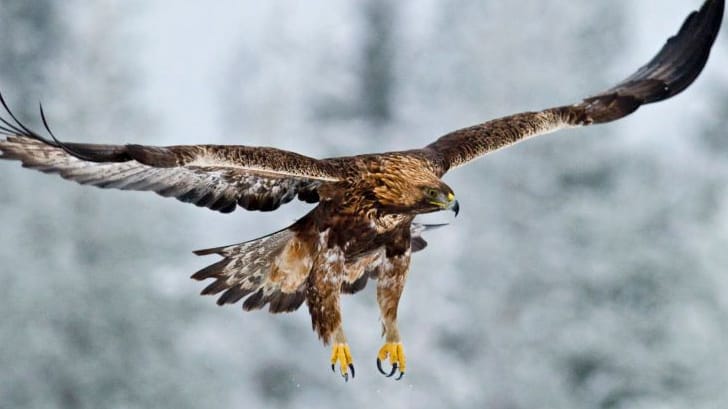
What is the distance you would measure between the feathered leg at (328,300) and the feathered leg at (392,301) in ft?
2.03

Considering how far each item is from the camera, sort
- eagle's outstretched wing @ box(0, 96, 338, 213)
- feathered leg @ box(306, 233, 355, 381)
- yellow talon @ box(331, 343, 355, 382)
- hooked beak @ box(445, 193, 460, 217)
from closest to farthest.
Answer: eagle's outstretched wing @ box(0, 96, 338, 213), hooked beak @ box(445, 193, 460, 217), yellow talon @ box(331, 343, 355, 382), feathered leg @ box(306, 233, 355, 381)

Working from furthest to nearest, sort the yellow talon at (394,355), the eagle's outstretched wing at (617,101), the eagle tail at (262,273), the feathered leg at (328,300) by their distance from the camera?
the eagle's outstretched wing at (617,101) < the eagle tail at (262,273) < the yellow talon at (394,355) < the feathered leg at (328,300)

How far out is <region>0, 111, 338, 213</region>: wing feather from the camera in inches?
420

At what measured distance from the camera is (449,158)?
12812 mm

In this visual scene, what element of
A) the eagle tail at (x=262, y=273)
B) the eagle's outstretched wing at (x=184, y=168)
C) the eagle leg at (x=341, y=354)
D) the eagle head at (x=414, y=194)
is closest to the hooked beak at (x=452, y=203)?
the eagle head at (x=414, y=194)

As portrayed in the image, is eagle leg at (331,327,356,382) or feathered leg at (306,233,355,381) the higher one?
feathered leg at (306,233,355,381)

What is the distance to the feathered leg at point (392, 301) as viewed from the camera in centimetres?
1225

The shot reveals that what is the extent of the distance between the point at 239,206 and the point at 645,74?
656 cm

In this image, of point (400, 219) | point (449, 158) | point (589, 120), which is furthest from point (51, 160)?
point (589, 120)

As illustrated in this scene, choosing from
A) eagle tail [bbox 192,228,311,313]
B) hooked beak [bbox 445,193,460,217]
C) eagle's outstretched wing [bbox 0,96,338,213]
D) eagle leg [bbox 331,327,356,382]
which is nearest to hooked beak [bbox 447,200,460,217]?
hooked beak [bbox 445,193,460,217]

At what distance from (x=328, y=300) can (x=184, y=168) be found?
2.16 m

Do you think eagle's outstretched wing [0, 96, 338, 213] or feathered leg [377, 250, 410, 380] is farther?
feathered leg [377, 250, 410, 380]

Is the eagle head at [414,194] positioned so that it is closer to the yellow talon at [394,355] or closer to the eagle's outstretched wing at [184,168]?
the eagle's outstretched wing at [184,168]

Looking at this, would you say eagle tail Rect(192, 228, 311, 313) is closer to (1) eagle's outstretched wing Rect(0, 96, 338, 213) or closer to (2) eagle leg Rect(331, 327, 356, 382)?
(1) eagle's outstretched wing Rect(0, 96, 338, 213)
